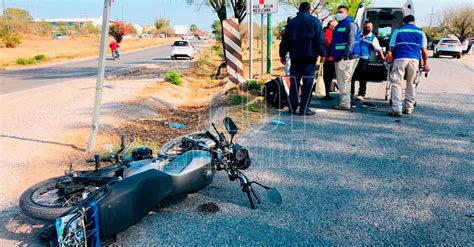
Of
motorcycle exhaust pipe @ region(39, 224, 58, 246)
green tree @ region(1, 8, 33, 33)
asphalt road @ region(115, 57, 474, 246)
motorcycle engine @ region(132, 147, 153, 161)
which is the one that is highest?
green tree @ region(1, 8, 33, 33)

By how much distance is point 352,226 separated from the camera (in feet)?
10.0

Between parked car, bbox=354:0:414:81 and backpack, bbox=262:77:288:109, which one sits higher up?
parked car, bbox=354:0:414:81

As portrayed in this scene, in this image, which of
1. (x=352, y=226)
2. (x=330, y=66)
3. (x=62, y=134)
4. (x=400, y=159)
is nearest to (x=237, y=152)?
(x=352, y=226)

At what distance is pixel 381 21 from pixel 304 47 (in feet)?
20.7

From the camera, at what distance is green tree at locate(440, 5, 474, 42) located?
61375 mm

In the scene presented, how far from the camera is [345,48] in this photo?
23.4 feet

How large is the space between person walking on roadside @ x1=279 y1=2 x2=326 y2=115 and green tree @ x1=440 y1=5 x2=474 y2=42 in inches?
2519

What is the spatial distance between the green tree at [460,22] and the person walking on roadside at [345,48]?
63.1m

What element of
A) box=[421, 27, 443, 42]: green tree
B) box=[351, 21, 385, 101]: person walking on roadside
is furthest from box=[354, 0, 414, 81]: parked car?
box=[421, 27, 443, 42]: green tree

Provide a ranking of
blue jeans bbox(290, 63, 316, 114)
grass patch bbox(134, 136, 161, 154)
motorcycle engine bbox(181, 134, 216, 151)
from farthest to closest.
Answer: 1. blue jeans bbox(290, 63, 316, 114)
2. grass patch bbox(134, 136, 161, 154)
3. motorcycle engine bbox(181, 134, 216, 151)

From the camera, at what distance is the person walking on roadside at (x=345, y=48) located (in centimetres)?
704

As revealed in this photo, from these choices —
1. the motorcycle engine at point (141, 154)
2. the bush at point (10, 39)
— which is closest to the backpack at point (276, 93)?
the motorcycle engine at point (141, 154)

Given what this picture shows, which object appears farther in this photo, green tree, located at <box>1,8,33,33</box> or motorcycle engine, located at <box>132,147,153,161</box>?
green tree, located at <box>1,8,33,33</box>

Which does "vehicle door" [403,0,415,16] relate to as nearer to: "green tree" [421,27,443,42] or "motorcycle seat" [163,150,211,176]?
"motorcycle seat" [163,150,211,176]
